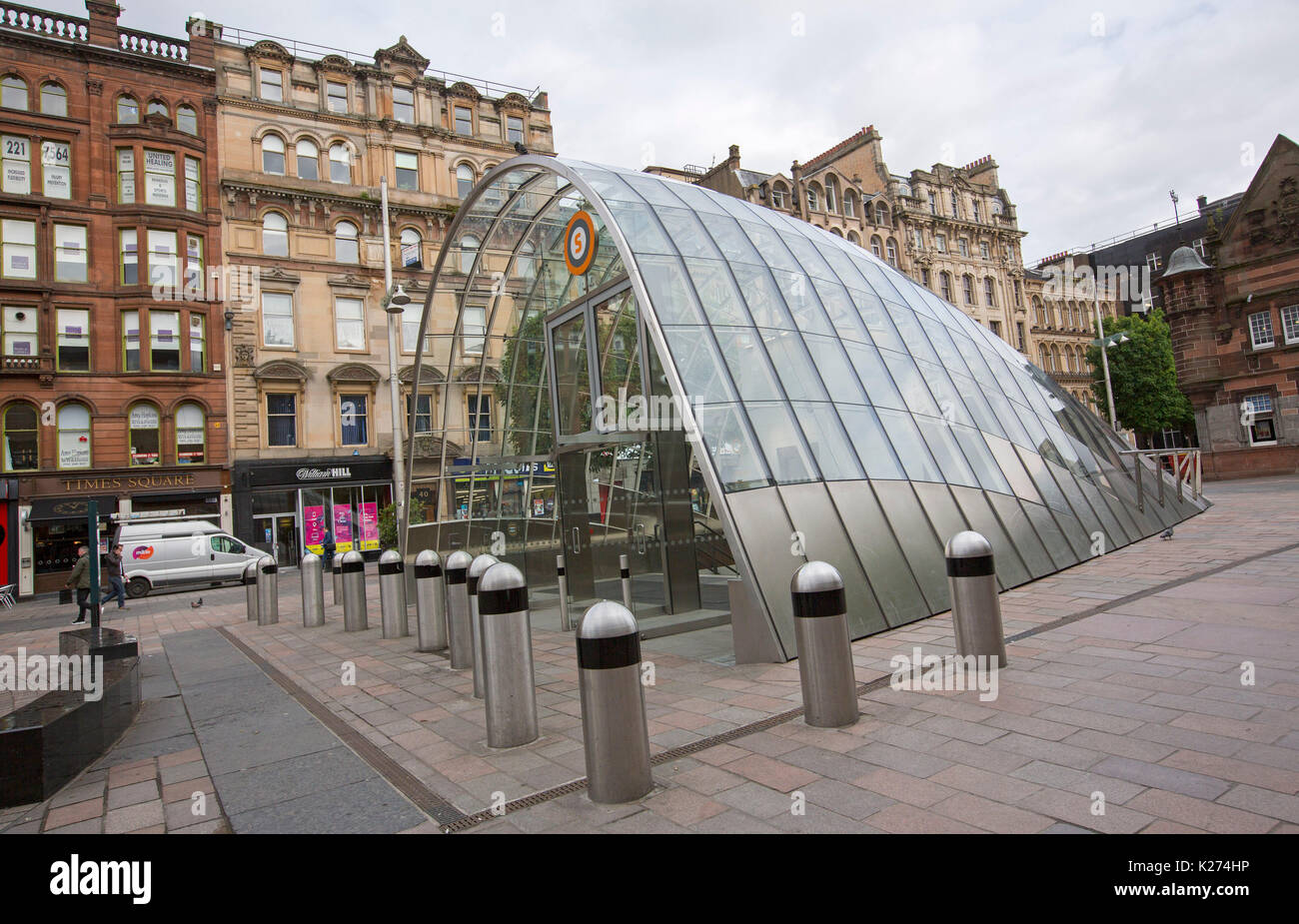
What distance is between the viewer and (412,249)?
96.4 ft

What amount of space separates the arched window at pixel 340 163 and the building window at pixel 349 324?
17.6 feet

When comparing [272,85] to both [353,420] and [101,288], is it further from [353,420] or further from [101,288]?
[353,420]

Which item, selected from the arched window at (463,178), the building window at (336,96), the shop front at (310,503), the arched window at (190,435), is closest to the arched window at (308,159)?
the building window at (336,96)

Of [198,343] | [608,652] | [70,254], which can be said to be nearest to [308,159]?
[198,343]

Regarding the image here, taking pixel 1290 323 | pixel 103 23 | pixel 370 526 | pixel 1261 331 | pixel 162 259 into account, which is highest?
pixel 103 23

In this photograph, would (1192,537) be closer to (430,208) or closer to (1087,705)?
(1087,705)

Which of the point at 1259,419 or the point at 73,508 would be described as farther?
the point at 1259,419

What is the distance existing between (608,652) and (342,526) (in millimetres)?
27436

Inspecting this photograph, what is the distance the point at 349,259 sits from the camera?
30375 mm

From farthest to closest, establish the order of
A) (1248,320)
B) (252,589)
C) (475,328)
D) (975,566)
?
(1248,320) → (475,328) → (252,589) → (975,566)

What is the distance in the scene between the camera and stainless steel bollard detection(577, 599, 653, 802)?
12.7 ft

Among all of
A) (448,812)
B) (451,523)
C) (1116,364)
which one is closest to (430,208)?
(451,523)

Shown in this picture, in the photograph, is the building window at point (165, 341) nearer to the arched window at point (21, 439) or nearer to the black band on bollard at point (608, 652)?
the arched window at point (21, 439)

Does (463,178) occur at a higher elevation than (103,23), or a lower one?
lower
